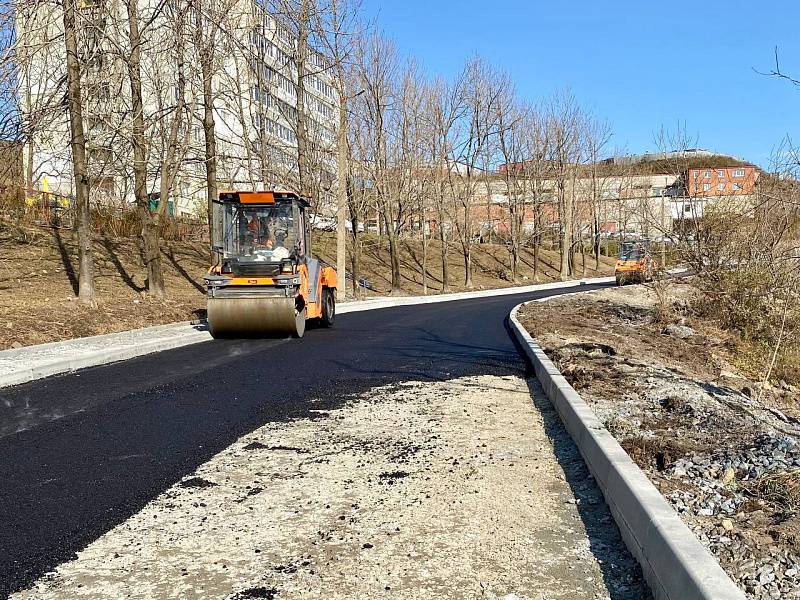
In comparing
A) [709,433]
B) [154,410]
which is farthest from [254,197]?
[709,433]

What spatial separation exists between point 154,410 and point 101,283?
17.5 metres

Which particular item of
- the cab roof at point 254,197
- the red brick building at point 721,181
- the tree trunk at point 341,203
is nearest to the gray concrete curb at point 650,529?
the cab roof at point 254,197

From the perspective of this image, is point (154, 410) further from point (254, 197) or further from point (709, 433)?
point (254, 197)

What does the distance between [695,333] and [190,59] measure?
15462 millimetres

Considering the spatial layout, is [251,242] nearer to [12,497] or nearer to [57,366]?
[57,366]

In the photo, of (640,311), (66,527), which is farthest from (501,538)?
(640,311)

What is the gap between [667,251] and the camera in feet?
54.2

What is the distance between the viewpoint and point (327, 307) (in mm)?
17156

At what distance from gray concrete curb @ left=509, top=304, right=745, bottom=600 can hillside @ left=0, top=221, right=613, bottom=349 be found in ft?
35.3

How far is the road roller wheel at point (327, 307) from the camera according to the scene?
16922 millimetres

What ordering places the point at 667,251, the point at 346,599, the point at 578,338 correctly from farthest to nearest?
the point at 667,251 < the point at 578,338 < the point at 346,599

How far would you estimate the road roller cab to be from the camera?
44.9 ft

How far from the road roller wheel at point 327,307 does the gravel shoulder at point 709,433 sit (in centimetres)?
494

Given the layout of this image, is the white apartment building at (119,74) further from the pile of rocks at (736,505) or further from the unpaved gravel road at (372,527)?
the pile of rocks at (736,505)
